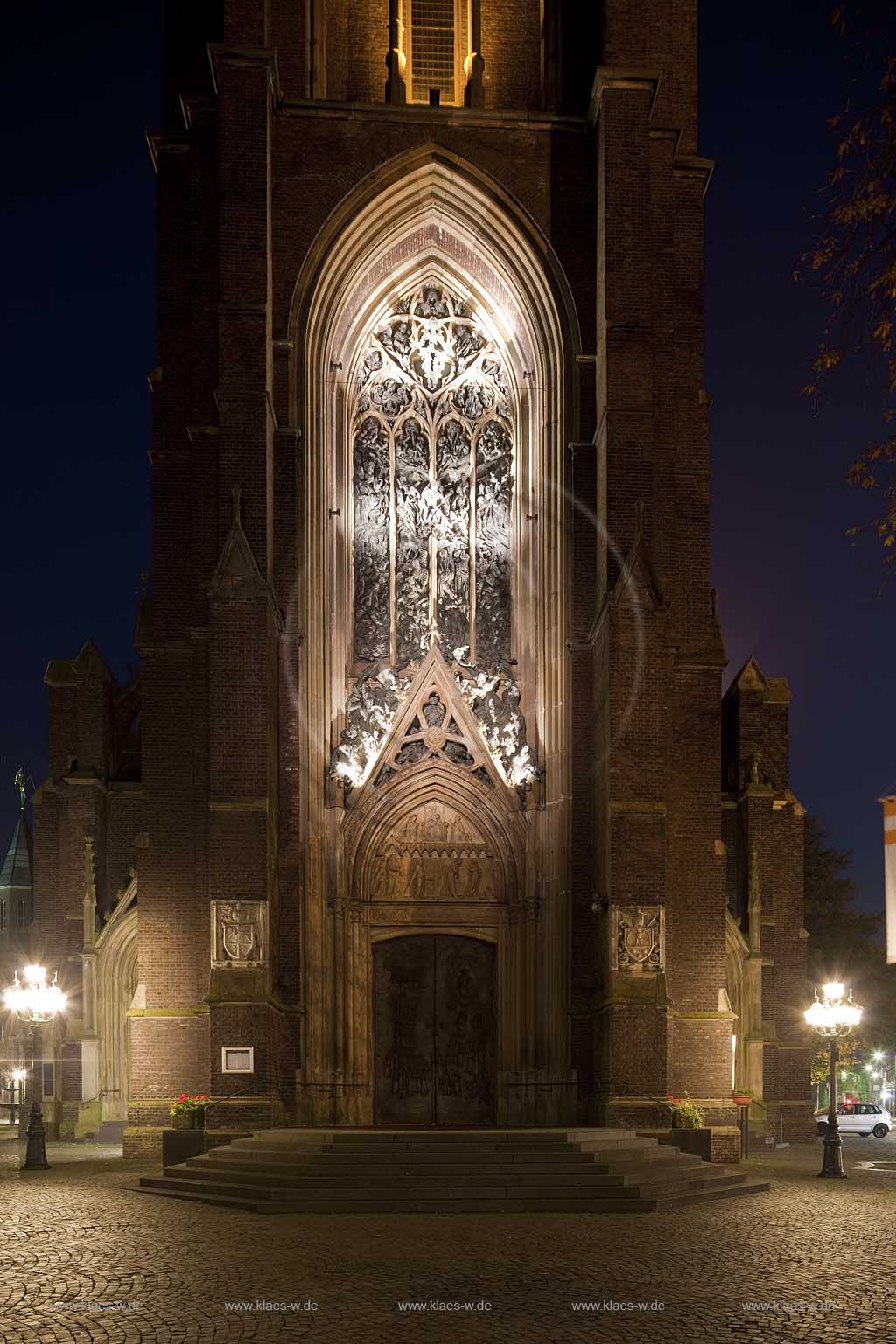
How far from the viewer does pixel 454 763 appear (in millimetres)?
25281

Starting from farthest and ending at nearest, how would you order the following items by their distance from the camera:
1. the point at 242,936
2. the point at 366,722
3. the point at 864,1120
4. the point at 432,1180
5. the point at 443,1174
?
1. the point at 864,1120
2. the point at 366,722
3. the point at 242,936
4. the point at 443,1174
5. the point at 432,1180

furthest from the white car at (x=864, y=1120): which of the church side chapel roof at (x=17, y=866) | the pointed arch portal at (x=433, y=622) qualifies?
the church side chapel roof at (x=17, y=866)

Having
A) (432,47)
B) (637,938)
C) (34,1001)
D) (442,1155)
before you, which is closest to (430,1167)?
(442,1155)

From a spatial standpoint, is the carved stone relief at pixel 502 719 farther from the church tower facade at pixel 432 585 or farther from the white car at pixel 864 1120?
the white car at pixel 864 1120

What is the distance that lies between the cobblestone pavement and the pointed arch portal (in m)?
6.38

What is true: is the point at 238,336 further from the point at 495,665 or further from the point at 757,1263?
the point at 757,1263

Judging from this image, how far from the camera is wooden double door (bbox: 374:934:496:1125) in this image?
80.5 ft

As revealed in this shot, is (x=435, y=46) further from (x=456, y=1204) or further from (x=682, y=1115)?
(x=456, y=1204)

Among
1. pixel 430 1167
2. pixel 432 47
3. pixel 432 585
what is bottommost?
pixel 430 1167

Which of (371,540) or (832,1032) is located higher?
(371,540)

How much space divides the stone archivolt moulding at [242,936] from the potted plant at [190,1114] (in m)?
1.87

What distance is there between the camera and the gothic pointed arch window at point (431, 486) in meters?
Result: 26.1

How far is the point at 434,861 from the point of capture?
999 inches

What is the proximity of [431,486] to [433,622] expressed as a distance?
7.49 feet
